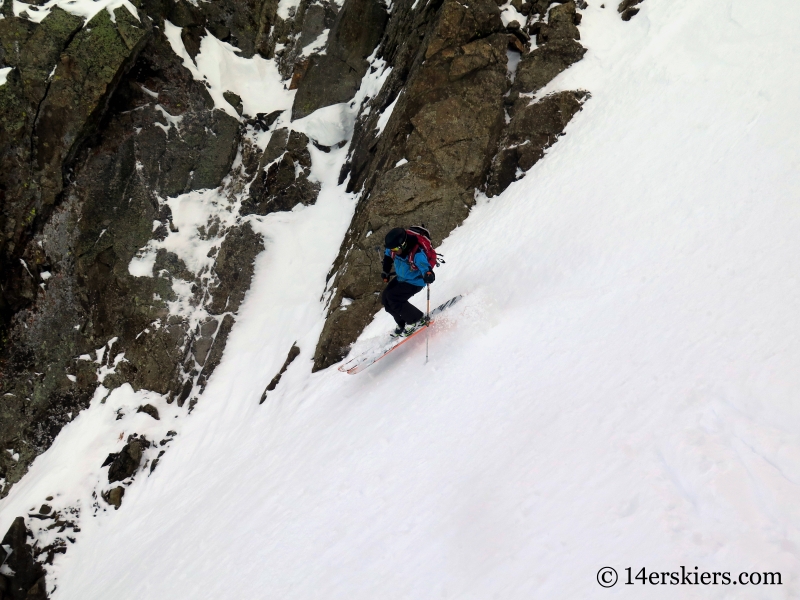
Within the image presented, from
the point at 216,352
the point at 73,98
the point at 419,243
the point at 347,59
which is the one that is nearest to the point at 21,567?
the point at 216,352

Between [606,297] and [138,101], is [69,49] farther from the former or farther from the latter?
[606,297]

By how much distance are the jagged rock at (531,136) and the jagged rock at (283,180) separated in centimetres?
780

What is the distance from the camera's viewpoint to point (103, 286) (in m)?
16.2

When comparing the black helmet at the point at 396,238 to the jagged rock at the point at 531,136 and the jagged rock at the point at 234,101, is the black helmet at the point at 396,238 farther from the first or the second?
the jagged rock at the point at 234,101

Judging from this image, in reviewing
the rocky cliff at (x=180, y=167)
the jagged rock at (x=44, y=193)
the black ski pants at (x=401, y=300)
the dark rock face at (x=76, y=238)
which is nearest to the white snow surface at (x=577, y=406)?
the black ski pants at (x=401, y=300)

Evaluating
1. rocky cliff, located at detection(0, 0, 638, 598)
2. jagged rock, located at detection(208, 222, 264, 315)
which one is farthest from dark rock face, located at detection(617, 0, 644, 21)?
jagged rock, located at detection(208, 222, 264, 315)

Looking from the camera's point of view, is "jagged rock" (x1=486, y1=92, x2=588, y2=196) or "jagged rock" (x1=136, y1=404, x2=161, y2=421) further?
"jagged rock" (x1=136, y1=404, x2=161, y2=421)

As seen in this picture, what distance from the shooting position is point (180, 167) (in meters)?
17.6

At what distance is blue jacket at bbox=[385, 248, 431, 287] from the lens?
7.79 metres

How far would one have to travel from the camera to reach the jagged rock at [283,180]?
57.6 ft

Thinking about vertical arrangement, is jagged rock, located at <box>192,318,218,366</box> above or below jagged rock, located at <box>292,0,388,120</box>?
below

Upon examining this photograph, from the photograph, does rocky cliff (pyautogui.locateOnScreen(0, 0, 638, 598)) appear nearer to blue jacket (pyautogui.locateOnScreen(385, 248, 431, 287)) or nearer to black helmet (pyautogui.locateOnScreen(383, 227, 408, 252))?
blue jacket (pyautogui.locateOnScreen(385, 248, 431, 287))

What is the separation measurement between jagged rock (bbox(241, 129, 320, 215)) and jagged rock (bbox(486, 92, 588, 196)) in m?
7.80

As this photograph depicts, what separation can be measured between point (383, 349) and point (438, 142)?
6.50 metres
